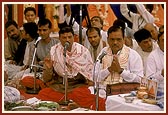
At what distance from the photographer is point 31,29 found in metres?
4.10

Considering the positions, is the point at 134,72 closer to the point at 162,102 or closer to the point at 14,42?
the point at 162,102

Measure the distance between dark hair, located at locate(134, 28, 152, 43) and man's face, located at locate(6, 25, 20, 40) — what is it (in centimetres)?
85

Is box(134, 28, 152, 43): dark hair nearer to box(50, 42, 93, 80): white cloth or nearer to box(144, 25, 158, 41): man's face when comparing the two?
box(144, 25, 158, 41): man's face

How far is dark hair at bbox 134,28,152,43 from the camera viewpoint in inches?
159

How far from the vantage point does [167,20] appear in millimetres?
4035

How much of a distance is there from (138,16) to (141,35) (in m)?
0.14

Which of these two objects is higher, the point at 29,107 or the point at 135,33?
the point at 135,33

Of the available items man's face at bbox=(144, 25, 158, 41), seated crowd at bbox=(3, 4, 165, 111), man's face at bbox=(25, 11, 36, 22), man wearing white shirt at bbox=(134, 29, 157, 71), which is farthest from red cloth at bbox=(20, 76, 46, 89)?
man's face at bbox=(144, 25, 158, 41)

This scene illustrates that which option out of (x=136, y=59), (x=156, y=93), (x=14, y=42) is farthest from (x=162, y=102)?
(x=14, y=42)

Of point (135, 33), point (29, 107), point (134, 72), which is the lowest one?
point (29, 107)

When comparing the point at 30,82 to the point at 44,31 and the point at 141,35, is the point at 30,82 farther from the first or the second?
the point at 141,35

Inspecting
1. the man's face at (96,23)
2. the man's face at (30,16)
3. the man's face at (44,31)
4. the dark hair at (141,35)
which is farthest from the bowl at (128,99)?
the man's face at (30,16)

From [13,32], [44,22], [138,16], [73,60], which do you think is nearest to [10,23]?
[13,32]

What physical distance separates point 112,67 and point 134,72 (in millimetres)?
161
